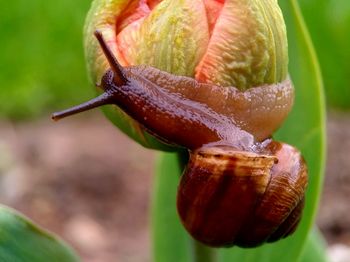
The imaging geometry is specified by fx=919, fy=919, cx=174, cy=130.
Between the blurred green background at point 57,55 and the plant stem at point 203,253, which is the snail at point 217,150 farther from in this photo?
the blurred green background at point 57,55

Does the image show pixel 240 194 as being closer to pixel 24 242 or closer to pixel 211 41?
pixel 211 41

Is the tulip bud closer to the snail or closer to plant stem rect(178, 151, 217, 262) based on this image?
the snail

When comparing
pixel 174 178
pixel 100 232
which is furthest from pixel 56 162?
pixel 174 178

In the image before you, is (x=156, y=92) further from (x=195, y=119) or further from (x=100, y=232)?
(x=100, y=232)

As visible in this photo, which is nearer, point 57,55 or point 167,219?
point 167,219

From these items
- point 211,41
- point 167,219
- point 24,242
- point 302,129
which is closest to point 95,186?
point 167,219

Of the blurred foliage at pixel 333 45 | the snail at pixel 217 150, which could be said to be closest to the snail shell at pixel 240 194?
the snail at pixel 217 150
